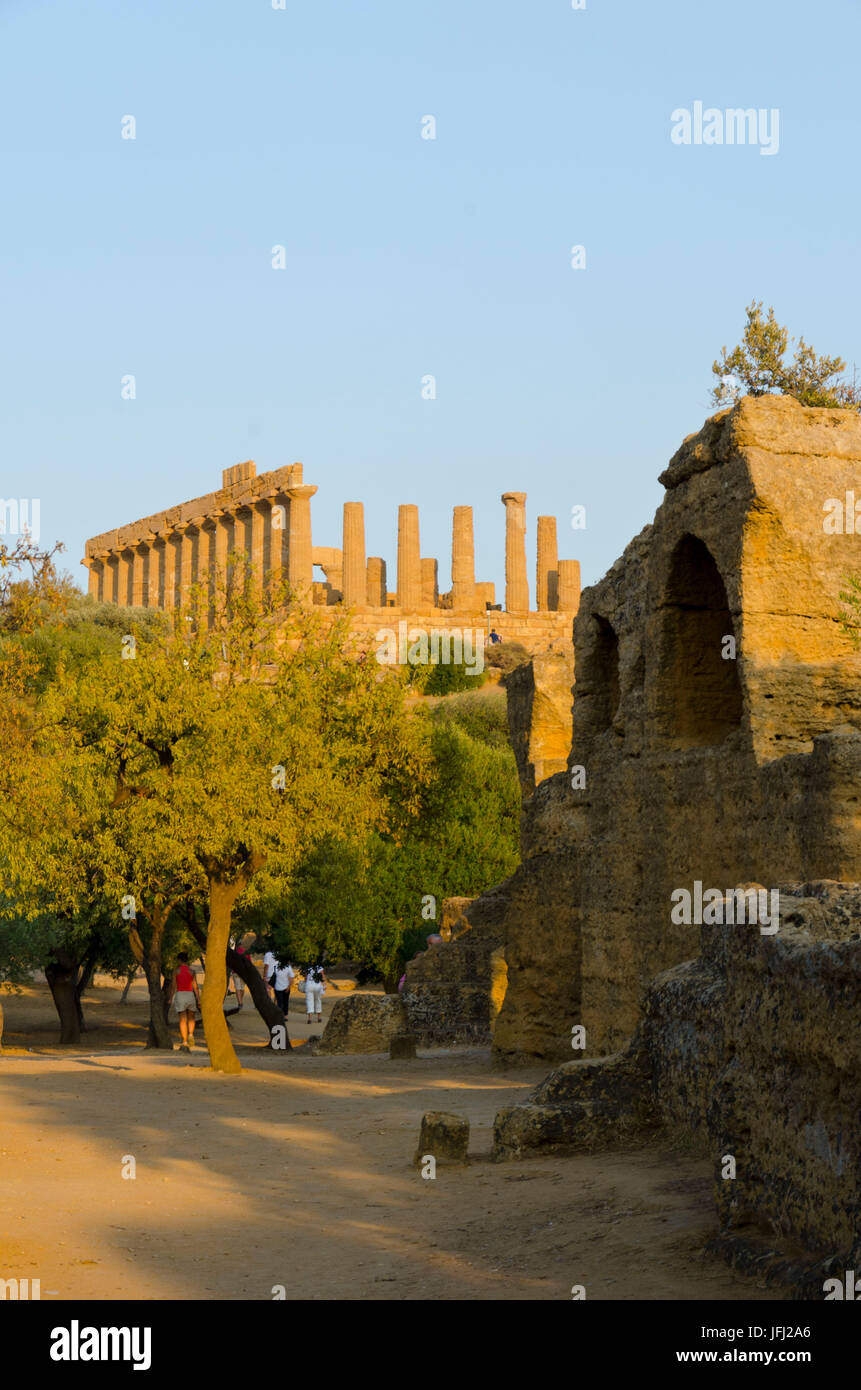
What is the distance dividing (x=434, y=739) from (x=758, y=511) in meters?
20.3

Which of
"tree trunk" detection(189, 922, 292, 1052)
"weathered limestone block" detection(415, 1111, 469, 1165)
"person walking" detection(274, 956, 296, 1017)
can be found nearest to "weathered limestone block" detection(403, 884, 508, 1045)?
"tree trunk" detection(189, 922, 292, 1052)

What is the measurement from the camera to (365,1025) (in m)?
22.0

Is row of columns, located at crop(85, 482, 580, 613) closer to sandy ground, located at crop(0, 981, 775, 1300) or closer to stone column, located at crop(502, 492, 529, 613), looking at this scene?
stone column, located at crop(502, 492, 529, 613)

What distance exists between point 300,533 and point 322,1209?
54928 mm

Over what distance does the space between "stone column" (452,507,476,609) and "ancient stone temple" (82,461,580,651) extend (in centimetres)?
5

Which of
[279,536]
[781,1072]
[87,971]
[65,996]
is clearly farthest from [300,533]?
[781,1072]

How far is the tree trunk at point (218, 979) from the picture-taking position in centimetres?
1803

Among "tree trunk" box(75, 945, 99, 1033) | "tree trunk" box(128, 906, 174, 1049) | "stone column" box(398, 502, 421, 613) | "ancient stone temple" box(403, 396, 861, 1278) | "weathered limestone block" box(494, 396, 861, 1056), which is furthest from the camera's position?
"stone column" box(398, 502, 421, 613)

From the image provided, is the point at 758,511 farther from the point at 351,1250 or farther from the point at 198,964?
the point at 198,964

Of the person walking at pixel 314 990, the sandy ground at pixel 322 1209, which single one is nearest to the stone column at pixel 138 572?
the person walking at pixel 314 990

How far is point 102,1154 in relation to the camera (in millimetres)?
11281

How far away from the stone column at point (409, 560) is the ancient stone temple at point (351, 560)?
45 mm

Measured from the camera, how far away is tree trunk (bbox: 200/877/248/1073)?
59.2 ft
